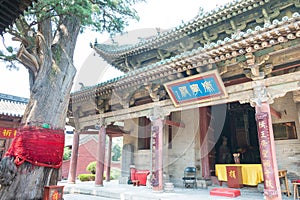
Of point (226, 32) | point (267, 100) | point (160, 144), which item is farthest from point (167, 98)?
point (226, 32)

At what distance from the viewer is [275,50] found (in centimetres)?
443

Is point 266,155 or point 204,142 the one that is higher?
point 204,142

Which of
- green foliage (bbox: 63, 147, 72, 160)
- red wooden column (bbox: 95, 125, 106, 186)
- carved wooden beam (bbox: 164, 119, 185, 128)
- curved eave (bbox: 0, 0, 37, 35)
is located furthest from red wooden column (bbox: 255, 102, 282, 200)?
green foliage (bbox: 63, 147, 72, 160)

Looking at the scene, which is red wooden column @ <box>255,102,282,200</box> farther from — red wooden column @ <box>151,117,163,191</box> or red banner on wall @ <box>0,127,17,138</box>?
red banner on wall @ <box>0,127,17,138</box>

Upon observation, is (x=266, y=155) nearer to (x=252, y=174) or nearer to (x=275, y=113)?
(x=252, y=174)

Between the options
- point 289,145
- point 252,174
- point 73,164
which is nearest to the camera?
point 252,174

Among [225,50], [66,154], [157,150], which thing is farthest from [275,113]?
[66,154]

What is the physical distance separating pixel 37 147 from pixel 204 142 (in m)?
5.70

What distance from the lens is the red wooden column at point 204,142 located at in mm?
7441

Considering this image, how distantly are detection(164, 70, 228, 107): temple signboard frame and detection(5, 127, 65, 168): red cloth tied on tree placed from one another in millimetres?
3125

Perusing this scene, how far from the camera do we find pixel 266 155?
14.3 feet

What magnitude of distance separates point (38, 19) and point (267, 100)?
16.8 ft

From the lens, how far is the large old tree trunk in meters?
3.63

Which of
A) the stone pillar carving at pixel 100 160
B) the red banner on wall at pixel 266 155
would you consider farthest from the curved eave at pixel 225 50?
the stone pillar carving at pixel 100 160
